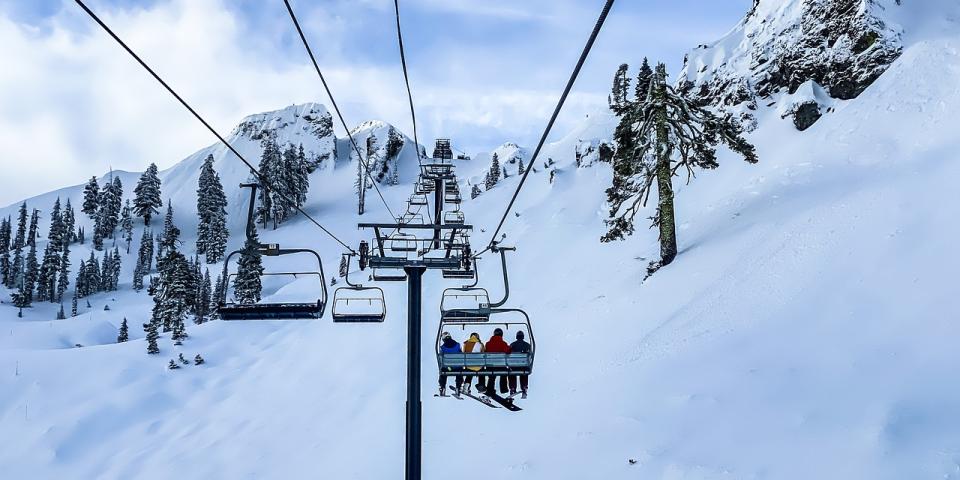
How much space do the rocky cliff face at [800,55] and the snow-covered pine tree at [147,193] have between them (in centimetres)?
9975

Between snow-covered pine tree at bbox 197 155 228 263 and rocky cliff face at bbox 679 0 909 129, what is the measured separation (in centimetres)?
7956

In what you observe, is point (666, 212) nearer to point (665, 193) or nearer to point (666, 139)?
point (665, 193)

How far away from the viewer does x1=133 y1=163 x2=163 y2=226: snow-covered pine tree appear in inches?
4038

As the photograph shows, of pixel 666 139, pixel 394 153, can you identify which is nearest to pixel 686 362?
pixel 666 139

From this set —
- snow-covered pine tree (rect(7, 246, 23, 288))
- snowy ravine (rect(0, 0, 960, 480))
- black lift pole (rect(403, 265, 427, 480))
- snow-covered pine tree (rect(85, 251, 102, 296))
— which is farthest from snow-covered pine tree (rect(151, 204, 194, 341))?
snow-covered pine tree (rect(7, 246, 23, 288))

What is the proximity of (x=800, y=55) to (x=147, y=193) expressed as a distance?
112 m

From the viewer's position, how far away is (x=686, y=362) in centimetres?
1304

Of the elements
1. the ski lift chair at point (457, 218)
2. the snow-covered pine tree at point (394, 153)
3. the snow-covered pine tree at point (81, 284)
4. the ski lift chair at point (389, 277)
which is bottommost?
the ski lift chair at point (389, 277)

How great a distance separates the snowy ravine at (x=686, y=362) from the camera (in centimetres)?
969

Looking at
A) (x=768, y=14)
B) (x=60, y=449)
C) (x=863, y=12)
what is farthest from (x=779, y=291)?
(x=768, y=14)

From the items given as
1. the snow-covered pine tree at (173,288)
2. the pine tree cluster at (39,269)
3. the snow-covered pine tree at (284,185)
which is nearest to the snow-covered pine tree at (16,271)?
the pine tree cluster at (39,269)

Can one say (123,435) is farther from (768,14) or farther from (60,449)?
(768,14)

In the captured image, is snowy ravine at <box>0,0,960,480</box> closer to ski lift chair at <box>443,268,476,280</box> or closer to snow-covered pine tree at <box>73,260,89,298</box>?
ski lift chair at <box>443,268,476,280</box>

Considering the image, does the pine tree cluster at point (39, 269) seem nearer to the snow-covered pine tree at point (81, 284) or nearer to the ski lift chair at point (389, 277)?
the snow-covered pine tree at point (81, 284)
